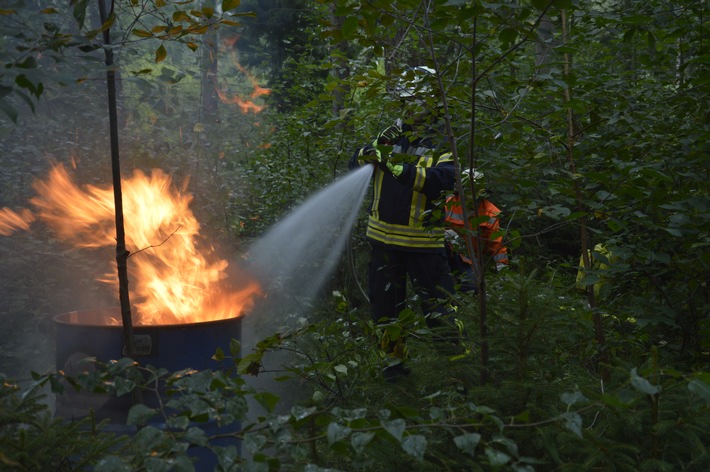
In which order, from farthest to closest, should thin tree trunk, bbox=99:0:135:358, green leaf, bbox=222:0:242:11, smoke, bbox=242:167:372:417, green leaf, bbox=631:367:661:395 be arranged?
smoke, bbox=242:167:372:417, thin tree trunk, bbox=99:0:135:358, green leaf, bbox=222:0:242:11, green leaf, bbox=631:367:661:395

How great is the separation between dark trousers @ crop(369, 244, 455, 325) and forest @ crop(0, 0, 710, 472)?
22cm

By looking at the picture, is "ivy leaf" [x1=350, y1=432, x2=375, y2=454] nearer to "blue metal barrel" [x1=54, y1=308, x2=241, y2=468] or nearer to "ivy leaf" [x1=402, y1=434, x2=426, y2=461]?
"ivy leaf" [x1=402, y1=434, x2=426, y2=461]

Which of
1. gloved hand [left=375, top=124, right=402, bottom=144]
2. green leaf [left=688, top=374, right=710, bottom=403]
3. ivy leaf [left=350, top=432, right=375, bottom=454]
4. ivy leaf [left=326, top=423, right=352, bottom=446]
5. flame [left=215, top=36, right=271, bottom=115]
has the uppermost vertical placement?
flame [left=215, top=36, right=271, bottom=115]

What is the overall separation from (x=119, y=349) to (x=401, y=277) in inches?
99.9

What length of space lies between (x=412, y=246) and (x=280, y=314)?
88.0 inches

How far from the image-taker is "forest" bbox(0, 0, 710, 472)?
1.67 meters

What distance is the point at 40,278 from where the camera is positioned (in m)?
6.72

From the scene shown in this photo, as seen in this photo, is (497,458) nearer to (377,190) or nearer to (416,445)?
(416,445)

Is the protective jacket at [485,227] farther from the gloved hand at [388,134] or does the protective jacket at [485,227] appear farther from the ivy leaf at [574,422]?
the ivy leaf at [574,422]

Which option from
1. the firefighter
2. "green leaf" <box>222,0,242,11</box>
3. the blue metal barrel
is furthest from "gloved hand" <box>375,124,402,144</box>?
"green leaf" <box>222,0,242,11</box>

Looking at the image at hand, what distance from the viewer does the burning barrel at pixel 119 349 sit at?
3184 mm

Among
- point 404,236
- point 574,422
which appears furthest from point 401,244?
point 574,422

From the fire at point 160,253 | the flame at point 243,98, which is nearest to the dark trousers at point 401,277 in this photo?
the fire at point 160,253

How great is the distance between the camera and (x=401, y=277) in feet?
17.3
